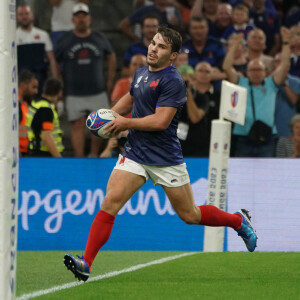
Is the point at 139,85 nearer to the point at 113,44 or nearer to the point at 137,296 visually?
the point at 137,296

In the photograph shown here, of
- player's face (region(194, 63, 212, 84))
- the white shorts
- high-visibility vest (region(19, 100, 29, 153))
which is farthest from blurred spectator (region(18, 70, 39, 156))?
the white shorts

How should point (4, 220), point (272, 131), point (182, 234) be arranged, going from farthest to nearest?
point (272, 131), point (182, 234), point (4, 220)

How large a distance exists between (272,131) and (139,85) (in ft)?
18.7

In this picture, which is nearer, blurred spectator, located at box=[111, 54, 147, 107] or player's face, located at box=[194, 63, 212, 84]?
player's face, located at box=[194, 63, 212, 84]

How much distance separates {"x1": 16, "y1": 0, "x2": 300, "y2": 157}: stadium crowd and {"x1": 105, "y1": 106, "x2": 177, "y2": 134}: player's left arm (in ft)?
17.1

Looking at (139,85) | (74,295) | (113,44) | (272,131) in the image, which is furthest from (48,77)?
(74,295)

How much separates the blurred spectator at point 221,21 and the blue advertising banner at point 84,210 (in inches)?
118

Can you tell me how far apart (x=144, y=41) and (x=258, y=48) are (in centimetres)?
187

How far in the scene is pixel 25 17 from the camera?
13594 mm

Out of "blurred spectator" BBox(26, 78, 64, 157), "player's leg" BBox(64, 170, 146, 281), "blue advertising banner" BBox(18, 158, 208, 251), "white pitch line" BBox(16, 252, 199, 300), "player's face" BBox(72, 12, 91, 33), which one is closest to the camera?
"white pitch line" BBox(16, 252, 199, 300)

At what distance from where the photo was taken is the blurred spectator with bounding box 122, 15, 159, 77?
529 inches

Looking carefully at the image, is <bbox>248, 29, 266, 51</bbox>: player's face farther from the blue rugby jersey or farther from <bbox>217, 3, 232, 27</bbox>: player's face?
the blue rugby jersey

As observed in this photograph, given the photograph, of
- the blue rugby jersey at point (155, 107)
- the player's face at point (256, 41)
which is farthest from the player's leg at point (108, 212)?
the player's face at point (256, 41)

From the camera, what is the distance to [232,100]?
33.7 ft
